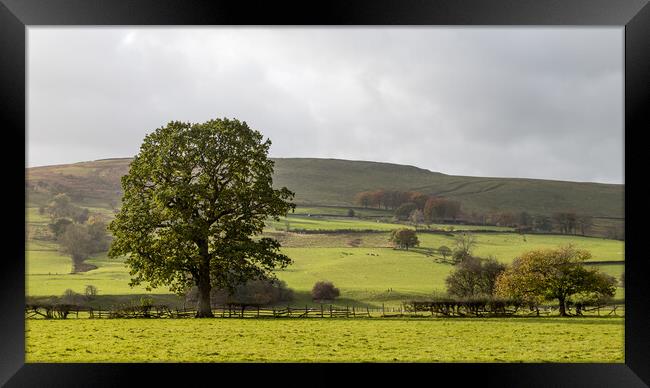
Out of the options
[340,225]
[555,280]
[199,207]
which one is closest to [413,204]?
[340,225]

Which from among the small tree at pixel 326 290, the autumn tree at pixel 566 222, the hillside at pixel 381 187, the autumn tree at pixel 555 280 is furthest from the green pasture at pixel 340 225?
the autumn tree at pixel 555 280

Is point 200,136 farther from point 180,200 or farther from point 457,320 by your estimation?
point 457,320

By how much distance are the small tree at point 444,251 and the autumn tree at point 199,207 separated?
20.0 meters

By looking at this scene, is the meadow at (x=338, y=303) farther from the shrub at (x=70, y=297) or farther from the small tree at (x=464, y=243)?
the shrub at (x=70, y=297)

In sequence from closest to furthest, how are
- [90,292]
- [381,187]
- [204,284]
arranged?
[204,284] < [90,292] < [381,187]

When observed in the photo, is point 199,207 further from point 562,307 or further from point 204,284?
point 562,307

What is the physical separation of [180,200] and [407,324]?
242 inches

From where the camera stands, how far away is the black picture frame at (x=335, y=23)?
5828 mm

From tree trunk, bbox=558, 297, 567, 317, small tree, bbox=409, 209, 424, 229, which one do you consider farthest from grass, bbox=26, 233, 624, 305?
tree trunk, bbox=558, 297, 567, 317

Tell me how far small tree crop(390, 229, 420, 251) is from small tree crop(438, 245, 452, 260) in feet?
4.99

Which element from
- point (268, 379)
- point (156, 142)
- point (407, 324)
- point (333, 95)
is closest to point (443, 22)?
point (268, 379)

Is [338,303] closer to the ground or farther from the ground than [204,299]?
closer to the ground

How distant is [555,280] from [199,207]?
1055 centimetres

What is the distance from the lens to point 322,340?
11.4 meters
